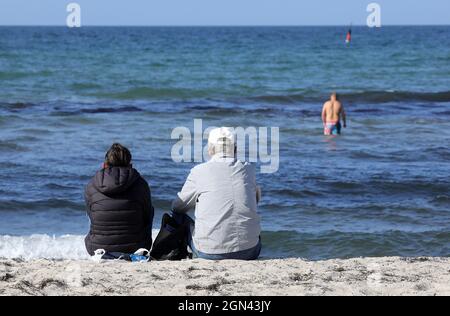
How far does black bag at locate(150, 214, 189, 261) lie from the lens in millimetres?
6457

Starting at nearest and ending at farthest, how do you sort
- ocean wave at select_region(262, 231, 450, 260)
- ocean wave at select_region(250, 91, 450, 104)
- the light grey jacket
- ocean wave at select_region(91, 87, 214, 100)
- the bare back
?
the light grey jacket → ocean wave at select_region(262, 231, 450, 260) → the bare back → ocean wave at select_region(250, 91, 450, 104) → ocean wave at select_region(91, 87, 214, 100)

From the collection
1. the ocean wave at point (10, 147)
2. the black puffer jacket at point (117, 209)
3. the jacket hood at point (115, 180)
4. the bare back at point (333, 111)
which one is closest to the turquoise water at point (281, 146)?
the ocean wave at point (10, 147)

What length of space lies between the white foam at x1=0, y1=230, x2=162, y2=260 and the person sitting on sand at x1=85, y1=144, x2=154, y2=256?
184 cm

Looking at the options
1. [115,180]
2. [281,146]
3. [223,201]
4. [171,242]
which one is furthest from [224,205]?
[281,146]

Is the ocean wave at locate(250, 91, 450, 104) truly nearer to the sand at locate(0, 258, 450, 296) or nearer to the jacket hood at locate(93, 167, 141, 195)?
the jacket hood at locate(93, 167, 141, 195)

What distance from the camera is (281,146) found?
15.8 metres

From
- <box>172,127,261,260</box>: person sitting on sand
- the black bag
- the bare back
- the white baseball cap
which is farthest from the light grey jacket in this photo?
the bare back

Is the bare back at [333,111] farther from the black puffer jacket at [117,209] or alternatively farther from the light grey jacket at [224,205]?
the light grey jacket at [224,205]

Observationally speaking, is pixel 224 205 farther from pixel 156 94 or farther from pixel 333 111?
pixel 156 94

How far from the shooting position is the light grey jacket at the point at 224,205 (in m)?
6.16

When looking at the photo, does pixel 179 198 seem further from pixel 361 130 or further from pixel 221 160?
pixel 361 130

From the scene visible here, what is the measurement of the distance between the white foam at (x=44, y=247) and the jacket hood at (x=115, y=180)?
205cm

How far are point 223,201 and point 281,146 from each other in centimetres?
969

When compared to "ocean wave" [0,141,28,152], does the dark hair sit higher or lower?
higher
